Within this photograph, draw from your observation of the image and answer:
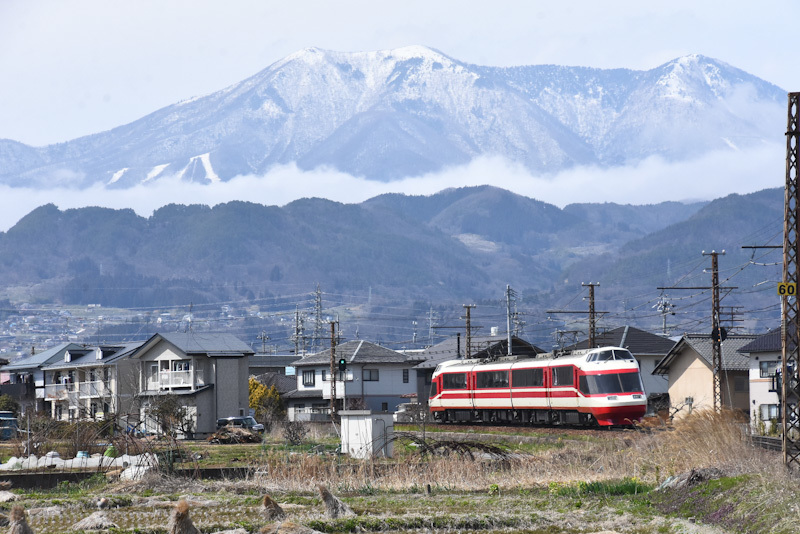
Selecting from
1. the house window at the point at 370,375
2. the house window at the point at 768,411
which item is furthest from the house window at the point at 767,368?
the house window at the point at 370,375

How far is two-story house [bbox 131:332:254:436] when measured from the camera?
6519 cm

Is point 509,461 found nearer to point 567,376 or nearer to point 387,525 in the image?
point 387,525

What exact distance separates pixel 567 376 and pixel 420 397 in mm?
47960

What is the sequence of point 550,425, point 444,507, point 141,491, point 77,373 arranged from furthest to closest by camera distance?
1. point 77,373
2. point 550,425
3. point 141,491
4. point 444,507

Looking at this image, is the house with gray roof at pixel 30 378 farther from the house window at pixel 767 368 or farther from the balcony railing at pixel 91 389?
the house window at pixel 767 368

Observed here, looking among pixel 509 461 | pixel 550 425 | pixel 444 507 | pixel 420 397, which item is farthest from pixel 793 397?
pixel 420 397

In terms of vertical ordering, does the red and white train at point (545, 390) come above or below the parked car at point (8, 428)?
above

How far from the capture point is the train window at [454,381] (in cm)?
5522

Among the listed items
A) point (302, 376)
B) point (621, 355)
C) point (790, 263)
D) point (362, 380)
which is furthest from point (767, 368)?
point (302, 376)

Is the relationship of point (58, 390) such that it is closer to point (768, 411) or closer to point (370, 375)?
point (370, 375)

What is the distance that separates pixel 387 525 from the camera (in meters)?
19.7

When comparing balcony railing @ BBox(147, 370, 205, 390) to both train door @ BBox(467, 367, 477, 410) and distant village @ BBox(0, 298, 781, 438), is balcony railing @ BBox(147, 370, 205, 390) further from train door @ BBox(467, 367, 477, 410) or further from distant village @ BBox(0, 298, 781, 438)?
train door @ BBox(467, 367, 477, 410)

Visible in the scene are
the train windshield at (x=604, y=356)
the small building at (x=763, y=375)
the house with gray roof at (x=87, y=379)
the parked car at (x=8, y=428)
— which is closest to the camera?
the train windshield at (x=604, y=356)

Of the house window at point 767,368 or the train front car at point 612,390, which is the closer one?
the train front car at point 612,390
